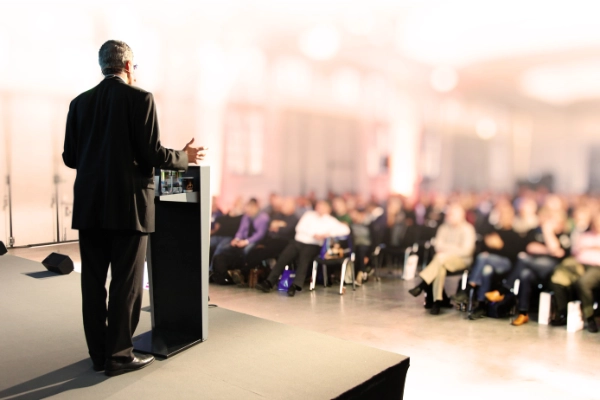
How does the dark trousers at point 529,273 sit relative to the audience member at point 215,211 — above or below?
below

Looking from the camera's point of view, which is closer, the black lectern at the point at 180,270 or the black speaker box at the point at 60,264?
the black lectern at the point at 180,270

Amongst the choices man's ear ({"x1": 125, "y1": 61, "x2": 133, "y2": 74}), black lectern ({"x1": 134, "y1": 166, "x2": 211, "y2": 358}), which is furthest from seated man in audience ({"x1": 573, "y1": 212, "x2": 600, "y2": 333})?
man's ear ({"x1": 125, "y1": 61, "x2": 133, "y2": 74})

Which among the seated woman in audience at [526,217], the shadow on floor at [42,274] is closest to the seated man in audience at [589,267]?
the seated woman in audience at [526,217]

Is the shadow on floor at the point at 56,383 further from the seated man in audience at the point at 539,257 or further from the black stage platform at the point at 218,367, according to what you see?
the seated man in audience at the point at 539,257

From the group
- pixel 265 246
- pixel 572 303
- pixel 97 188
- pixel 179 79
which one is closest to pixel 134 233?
pixel 97 188

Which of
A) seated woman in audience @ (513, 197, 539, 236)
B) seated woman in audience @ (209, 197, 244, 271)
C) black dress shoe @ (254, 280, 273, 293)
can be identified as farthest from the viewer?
seated woman in audience @ (209, 197, 244, 271)

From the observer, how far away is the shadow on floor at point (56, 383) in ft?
6.64

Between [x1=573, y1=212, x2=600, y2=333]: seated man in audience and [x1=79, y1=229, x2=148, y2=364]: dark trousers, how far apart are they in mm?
3852

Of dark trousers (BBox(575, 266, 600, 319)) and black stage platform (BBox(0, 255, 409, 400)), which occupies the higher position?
black stage platform (BBox(0, 255, 409, 400))

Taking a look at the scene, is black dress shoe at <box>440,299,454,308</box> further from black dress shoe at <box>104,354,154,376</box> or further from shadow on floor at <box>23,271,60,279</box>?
black dress shoe at <box>104,354,154,376</box>

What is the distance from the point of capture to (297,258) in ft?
20.3

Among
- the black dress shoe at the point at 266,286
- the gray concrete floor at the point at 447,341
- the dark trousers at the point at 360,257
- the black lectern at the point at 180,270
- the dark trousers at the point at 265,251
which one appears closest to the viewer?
the black lectern at the point at 180,270

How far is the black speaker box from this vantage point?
4258 millimetres

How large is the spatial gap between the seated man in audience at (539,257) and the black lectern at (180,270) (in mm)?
3217
